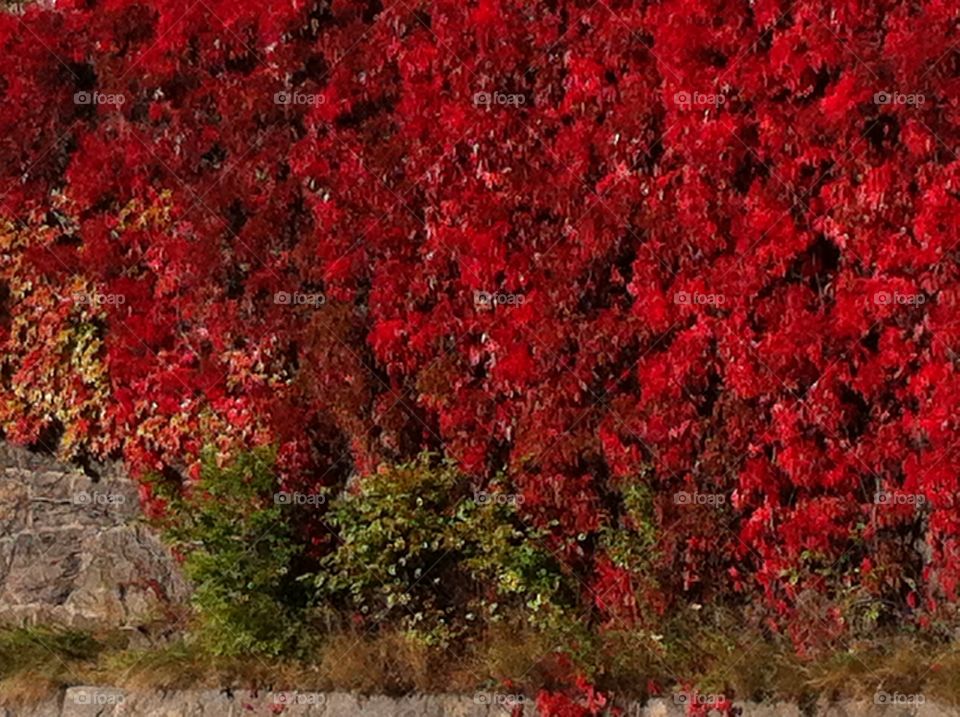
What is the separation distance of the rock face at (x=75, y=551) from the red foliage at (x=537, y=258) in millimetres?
274

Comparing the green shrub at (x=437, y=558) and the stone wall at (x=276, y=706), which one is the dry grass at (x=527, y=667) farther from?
the green shrub at (x=437, y=558)

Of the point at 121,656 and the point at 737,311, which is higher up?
the point at 737,311

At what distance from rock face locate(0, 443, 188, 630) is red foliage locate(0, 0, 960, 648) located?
0.90 ft

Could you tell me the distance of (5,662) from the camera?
7270 mm

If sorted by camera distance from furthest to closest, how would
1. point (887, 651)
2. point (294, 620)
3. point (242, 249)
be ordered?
point (242, 249)
point (294, 620)
point (887, 651)

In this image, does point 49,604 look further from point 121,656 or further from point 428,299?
point 428,299

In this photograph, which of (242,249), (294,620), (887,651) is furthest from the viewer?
(242,249)

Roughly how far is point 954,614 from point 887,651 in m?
0.42

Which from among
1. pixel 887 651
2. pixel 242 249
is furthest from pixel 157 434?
pixel 887 651

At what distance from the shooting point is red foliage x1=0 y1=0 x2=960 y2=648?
6.50 meters

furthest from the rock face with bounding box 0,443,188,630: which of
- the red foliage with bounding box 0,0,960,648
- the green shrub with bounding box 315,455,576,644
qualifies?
the green shrub with bounding box 315,455,576,644

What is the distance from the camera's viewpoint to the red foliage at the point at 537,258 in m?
6.50

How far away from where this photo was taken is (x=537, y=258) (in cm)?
701

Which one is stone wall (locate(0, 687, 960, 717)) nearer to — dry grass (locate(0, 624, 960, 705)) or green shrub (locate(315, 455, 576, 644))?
dry grass (locate(0, 624, 960, 705))
